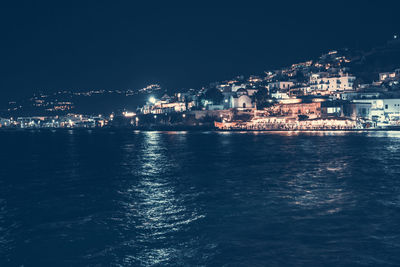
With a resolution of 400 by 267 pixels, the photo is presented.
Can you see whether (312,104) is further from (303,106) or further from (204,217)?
(204,217)

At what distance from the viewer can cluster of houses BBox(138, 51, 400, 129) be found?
337 ft

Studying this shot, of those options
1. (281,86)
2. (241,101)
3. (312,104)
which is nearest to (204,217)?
(312,104)

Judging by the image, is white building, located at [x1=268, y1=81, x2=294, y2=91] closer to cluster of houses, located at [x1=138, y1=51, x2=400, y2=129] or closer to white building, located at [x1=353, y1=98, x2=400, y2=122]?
cluster of houses, located at [x1=138, y1=51, x2=400, y2=129]

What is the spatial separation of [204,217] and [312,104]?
335ft

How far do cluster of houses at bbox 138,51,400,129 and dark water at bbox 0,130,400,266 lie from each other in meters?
77.3

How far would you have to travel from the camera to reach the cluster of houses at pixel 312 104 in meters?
103

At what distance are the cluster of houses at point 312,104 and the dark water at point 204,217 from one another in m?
77.3

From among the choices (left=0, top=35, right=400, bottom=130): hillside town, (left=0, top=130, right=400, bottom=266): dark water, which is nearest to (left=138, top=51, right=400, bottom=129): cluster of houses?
(left=0, top=35, right=400, bottom=130): hillside town

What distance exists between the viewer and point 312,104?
364 ft

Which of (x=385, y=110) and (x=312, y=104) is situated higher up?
(x=312, y=104)

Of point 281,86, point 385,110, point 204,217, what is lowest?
point 204,217

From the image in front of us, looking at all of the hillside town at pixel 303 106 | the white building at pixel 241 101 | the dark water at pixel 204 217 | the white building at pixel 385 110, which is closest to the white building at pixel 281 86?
the hillside town at pixel 303 106

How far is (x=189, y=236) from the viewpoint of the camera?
1448cm

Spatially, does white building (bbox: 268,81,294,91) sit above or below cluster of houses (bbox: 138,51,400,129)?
above
